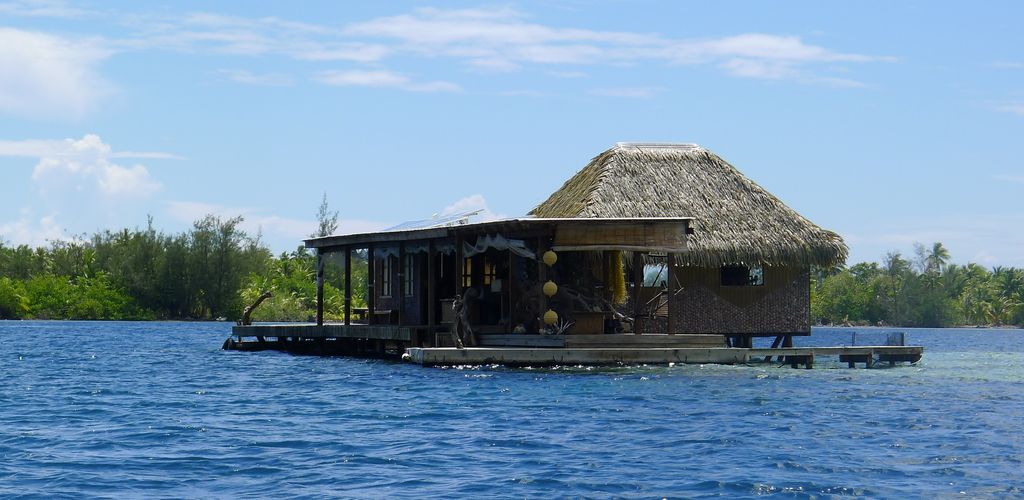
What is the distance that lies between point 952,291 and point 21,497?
332 ft

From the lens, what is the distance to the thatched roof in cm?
3097

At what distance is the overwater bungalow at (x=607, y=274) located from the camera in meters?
26.0

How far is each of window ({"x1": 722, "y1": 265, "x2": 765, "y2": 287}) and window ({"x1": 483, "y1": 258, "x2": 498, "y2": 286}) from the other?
232 inches

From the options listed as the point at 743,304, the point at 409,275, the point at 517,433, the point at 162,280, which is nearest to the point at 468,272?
the point at 409,275

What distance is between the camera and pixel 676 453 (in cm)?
1526

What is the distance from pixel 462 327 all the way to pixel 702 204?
8239 millimetres

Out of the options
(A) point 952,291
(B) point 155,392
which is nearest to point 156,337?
(B) point 155,392

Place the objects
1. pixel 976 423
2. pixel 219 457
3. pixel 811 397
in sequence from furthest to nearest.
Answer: pixel 811 397 → pixel 976 423 → pixel 219 457

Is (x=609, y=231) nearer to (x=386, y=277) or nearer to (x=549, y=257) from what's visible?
(x=549, y=257)

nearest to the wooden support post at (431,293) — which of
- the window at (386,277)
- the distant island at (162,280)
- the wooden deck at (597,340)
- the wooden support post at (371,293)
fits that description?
the wooden deck at (597,340)

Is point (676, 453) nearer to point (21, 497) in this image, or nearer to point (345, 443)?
point (345, 443)

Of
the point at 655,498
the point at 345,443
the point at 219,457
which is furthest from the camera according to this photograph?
the point at 345,443

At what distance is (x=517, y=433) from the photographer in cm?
1697

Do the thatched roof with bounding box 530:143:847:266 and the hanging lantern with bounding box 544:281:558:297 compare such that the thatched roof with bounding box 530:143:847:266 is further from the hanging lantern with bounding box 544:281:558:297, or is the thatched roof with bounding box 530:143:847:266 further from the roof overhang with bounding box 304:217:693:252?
→ the hanging lantern with bounding box 544:281:558:297
